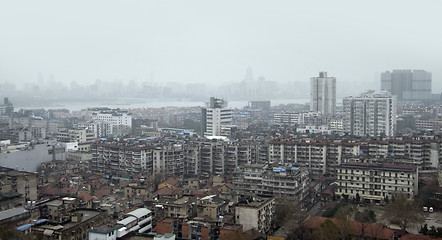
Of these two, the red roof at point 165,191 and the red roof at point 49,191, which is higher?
the red roof at point 165,191

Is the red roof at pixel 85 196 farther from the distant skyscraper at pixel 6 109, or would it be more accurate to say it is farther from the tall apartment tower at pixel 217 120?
the distant skyscraper at pixel 6 109

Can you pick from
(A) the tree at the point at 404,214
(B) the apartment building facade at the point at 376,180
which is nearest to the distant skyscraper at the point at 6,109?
(B) the apartment building facade at the point at 376,180

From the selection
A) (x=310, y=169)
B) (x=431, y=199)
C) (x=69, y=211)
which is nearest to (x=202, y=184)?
(x=310, y=169)

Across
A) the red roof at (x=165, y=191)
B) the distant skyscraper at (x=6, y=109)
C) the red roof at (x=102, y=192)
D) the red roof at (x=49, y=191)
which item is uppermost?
the distant skyscraper at (x=6, y=109)

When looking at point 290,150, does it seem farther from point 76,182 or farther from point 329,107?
point 329,107

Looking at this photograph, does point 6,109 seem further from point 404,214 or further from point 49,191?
point 404,214

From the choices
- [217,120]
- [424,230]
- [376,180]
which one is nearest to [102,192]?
[376,180]

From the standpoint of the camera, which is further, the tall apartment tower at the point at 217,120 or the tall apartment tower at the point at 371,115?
the tall apartment tower at the point at 217,120
